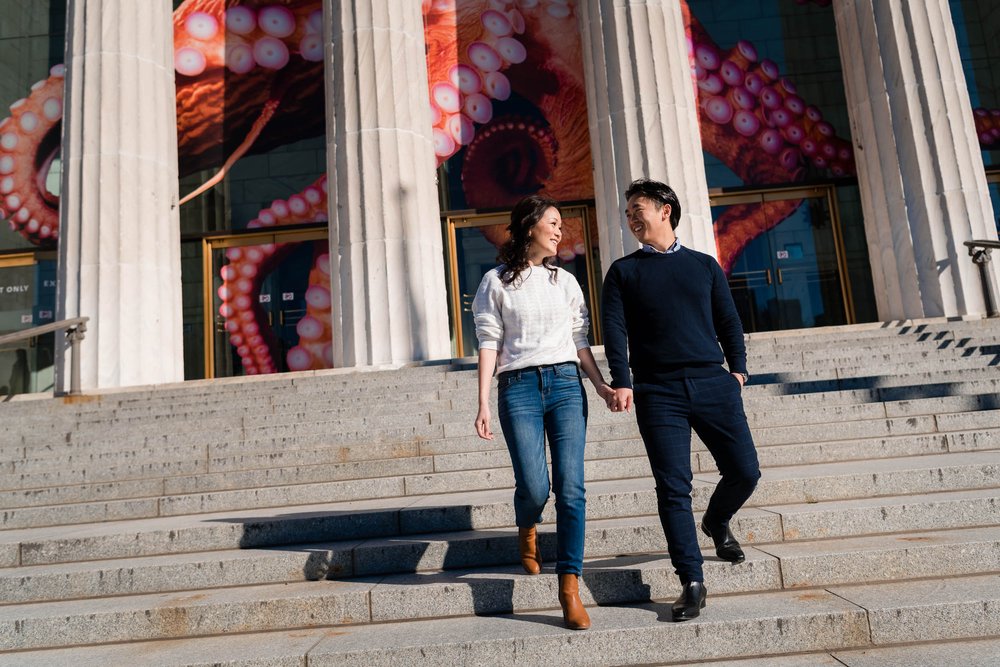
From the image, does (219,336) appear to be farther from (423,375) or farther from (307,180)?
(423,375)

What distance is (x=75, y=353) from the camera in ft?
33.1

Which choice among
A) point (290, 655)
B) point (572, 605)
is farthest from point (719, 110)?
point (290, 655)

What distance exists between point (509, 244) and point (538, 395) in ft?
2.30

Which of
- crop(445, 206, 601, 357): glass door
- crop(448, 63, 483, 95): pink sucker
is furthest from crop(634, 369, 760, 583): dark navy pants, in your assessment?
crop(448, 63, 483, 95): pink sucker

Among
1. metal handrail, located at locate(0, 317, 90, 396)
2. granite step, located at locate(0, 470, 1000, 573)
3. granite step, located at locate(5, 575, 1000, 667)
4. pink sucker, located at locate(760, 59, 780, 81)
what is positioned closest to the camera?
granite step, located at locate(5, 575, 1000, 667)

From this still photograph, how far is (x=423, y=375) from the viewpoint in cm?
877

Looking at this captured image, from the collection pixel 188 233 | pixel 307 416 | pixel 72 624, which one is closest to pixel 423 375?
pixel 307 416

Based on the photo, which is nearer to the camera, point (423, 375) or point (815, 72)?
point (423, 375)

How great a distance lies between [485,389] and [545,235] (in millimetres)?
729

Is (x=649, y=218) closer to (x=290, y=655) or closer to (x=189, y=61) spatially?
(x=290, y=655)

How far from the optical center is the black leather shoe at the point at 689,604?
282cm

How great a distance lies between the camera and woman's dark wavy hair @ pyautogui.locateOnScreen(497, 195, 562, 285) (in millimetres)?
3191

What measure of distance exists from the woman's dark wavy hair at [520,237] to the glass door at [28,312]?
1346 centimetres

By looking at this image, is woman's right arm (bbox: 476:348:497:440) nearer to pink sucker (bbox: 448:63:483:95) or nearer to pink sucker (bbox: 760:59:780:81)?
pink sucker (bbox: 448:63:483:95)
